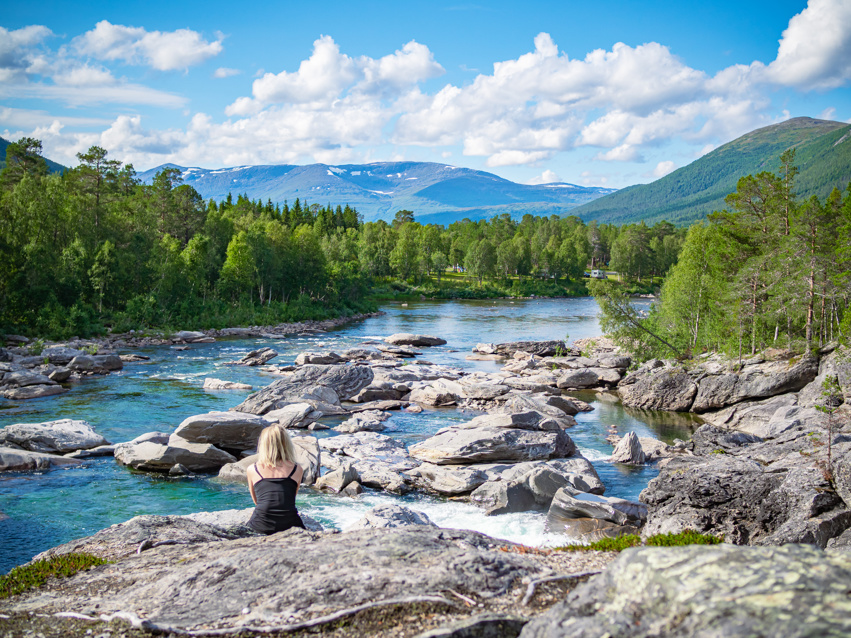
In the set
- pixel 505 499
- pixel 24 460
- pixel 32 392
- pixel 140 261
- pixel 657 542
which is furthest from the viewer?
pixel 140 261

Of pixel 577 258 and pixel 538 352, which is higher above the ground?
pixel 577 258

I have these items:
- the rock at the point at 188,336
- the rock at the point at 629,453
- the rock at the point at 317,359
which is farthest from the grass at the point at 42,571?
the rock at the point at 188,336

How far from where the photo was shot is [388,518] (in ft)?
43.3

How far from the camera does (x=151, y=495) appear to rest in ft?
55.8

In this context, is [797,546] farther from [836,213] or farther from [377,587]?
[836,213]

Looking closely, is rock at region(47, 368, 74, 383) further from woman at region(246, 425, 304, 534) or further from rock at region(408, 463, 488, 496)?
woman at region(246, 425, 304, 534)

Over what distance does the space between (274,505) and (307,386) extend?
21488mm

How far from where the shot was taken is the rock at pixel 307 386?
2709 cm

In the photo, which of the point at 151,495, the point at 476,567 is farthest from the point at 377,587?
the point at 151,495

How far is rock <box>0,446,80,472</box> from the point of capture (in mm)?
18359

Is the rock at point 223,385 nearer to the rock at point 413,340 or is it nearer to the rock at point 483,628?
the rock at point 413,340

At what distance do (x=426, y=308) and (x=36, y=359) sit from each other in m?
60.6

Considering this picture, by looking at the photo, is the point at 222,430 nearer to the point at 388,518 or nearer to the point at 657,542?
the point at 388,518

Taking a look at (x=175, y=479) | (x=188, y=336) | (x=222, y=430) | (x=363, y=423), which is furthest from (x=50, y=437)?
(x=188, y=336)
